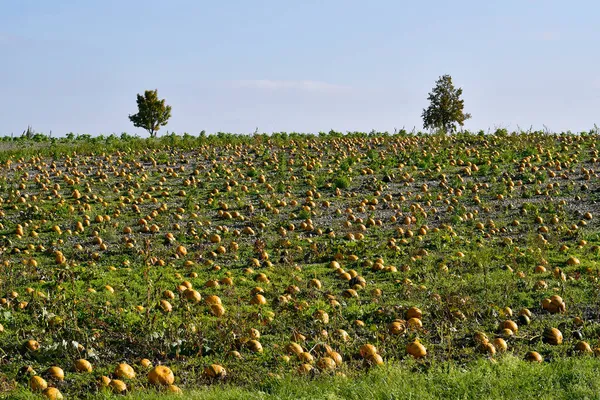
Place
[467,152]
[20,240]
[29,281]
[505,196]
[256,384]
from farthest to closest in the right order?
[467,152], [505,196], [20,240], [29,281], [256,384]

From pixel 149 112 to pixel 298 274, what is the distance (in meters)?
46.5

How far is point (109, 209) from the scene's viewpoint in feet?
48.8

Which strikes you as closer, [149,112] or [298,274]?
[298,274]

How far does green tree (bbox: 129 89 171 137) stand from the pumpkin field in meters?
34.4

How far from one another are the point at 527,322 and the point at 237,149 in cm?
1467

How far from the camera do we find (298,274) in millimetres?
10664

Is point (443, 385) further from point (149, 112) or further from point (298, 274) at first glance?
point (149, 112)

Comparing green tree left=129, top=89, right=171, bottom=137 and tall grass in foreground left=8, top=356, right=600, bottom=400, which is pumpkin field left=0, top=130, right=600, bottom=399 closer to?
tall grass in foreground left=8, top=356, right=600, bottom=400

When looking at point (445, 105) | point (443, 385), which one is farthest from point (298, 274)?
point (445, 105)

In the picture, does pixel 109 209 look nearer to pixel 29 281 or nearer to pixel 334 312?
pixel 29 281

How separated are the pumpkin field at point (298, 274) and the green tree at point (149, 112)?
34.4 m

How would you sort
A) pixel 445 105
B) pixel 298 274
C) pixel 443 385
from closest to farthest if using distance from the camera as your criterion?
pixel 443 385 < pixel 298 274 < pixel 445 105

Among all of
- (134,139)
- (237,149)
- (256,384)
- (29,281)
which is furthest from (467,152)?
(256,384)

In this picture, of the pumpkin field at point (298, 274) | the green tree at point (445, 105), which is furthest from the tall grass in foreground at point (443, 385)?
the green tree at point (445, 105)
